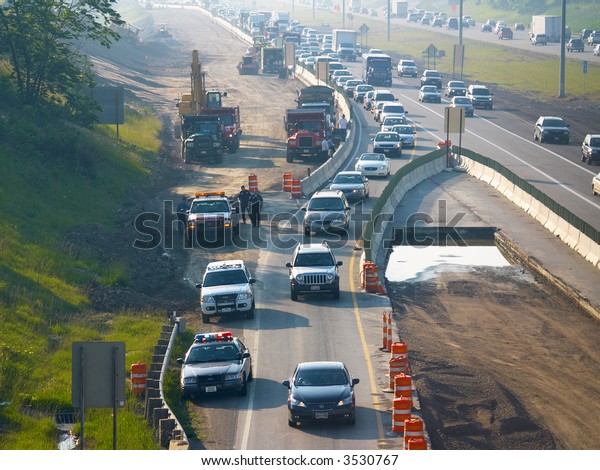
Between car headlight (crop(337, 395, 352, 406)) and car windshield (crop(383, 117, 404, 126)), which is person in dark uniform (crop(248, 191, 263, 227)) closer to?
car headlight (crop(337, 395, 352, 406))

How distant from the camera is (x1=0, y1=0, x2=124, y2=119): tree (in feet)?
180

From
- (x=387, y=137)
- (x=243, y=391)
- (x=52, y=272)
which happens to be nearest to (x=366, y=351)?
(x=243, y=391)

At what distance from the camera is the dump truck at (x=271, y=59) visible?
114875mm

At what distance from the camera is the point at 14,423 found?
23.5m

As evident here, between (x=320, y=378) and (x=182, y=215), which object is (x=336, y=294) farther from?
(x=320, y=378)

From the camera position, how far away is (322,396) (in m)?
23.2

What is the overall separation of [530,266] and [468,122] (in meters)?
41.7

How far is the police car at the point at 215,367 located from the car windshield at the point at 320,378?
2355 millimetres

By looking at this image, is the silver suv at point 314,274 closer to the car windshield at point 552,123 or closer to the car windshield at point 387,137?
the car windshield at point 387,137

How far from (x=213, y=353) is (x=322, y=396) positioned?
400 cm

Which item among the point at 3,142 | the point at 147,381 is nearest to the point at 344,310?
the point at 147,381

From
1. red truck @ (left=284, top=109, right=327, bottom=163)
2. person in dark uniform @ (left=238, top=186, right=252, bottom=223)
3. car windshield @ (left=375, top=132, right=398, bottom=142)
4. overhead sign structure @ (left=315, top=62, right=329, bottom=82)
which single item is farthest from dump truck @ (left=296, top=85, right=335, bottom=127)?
person in dark uniform @ (left=238, top=186, right=252, bottom=223)

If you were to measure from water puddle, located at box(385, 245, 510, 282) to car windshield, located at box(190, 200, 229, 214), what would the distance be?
21.7 feet

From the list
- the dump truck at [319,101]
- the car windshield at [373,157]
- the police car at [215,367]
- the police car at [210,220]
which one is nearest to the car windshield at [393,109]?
the dump truck at [319,101]
